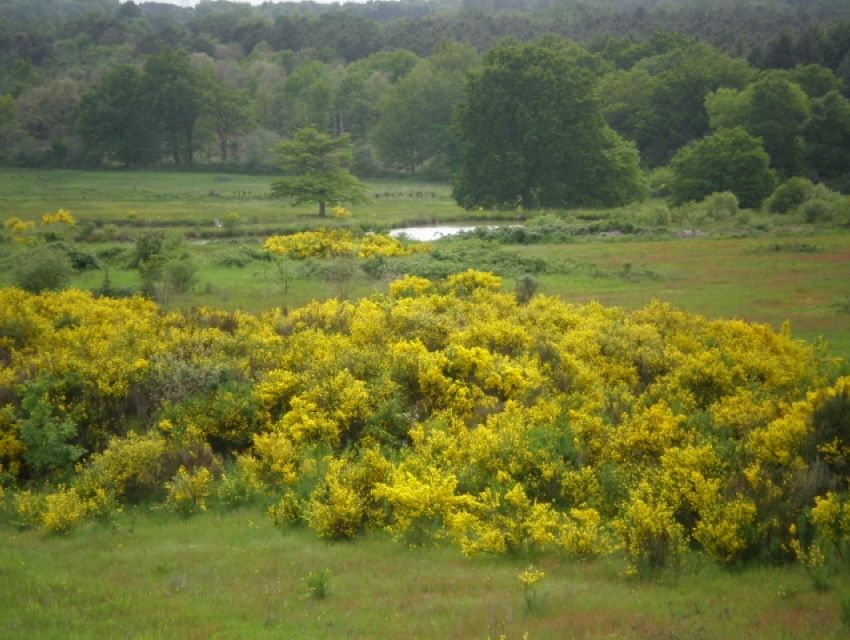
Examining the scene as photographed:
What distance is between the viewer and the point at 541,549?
9672mm

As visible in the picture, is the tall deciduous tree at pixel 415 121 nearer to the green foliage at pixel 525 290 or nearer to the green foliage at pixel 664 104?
the green foliage at pixel 664 104

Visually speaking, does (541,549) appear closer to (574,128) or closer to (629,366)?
(629,366)

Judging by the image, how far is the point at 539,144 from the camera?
60.7 m

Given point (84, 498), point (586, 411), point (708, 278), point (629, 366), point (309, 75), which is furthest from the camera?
point (309, 75)

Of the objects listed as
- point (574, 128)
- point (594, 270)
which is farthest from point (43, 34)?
point (594, 270)

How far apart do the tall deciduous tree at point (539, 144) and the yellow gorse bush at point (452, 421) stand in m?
40.1

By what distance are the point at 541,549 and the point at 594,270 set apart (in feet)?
77.4

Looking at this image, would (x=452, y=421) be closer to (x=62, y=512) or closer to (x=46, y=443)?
(x=62, y=512)

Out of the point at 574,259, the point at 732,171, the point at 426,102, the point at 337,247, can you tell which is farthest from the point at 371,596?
the point at 426,102

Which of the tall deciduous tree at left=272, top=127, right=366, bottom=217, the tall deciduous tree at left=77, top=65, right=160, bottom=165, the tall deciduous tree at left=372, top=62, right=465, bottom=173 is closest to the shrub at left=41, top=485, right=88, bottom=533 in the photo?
the tall deciduous tree at left=272, top=127, right=366, bottom=217

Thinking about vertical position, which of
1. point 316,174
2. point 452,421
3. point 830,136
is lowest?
point 452,421

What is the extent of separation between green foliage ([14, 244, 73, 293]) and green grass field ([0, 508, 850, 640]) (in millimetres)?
16757

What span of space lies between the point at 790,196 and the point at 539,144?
15.8m

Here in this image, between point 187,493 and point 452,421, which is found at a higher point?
point 452,421
